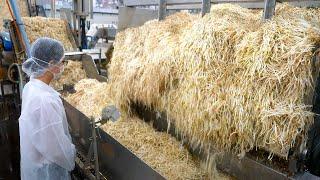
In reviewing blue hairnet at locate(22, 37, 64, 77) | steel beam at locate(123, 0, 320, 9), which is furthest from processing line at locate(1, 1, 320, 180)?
steel beam at locate(123, 0, 320, 9)

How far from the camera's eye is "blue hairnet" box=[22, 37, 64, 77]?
224 centimetres

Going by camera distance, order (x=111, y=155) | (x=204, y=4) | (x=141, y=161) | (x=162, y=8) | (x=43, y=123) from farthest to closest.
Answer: (x=162, y=8), (x=111, y=155), (x=204, y=4), (x=141, y=161), (x=43, y=123)

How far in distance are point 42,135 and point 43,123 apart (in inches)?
3.7

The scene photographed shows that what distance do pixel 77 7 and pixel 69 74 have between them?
1.55m

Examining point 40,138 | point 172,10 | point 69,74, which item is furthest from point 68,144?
point 69,74

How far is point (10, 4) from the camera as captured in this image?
4457 millimetres

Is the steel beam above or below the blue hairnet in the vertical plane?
above

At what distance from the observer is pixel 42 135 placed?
81.4 inches

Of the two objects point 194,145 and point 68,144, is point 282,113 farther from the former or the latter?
point 68,144

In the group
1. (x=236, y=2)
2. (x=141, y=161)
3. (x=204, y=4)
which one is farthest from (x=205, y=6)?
(x=141, y=161)

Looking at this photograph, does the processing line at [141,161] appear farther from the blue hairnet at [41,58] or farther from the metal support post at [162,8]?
the metal support post at [162,8]

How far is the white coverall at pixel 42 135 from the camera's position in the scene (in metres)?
2.07

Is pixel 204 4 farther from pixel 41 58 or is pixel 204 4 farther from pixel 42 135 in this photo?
pixel 42 135

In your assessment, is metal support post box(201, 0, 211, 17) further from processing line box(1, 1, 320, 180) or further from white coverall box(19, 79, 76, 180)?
white coverall box(19, 79, 76, 180)
